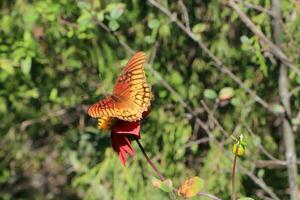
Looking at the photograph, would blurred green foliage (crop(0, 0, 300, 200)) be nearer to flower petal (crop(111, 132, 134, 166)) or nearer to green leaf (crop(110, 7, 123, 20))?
green leaf (crop(110, 7, 123, 20))

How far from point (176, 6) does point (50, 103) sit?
73 cm

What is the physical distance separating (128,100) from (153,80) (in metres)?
1.06

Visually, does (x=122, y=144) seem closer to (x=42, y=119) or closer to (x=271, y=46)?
(x=271, y=46)

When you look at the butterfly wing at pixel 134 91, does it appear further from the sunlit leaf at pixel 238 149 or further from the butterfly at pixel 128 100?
the sunlit leaf at pixel 238 149

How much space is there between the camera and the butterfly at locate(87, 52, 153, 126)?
1243 millimetres

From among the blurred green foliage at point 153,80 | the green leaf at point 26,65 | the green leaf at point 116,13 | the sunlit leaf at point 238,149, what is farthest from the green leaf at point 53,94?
the sunlit leaf at point 238,149

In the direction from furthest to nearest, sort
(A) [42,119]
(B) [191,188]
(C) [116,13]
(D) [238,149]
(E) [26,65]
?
(A) [42,119] < (E) [26,65] < (C) [116,13] < (B) [191,188] < (D) [238,149]

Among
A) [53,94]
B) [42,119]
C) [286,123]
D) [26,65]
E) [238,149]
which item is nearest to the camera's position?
[238,149]

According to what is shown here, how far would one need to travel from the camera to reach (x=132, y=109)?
1.25m

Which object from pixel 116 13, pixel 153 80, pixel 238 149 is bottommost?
pixel 153 80

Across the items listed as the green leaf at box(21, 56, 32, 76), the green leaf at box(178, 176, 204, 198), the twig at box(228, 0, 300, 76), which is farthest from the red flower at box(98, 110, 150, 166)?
the green leaf at box(21, 56, 32, 76)

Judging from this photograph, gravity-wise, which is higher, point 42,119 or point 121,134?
point 121,134

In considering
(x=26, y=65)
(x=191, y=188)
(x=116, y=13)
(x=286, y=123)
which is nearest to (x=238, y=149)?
(x=191, y=188)

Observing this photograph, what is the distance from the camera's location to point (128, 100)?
4.31ft
